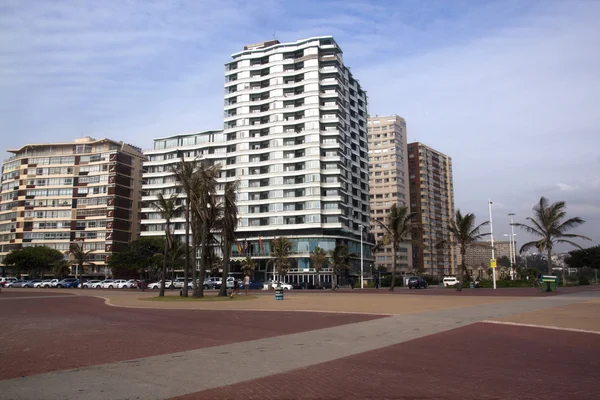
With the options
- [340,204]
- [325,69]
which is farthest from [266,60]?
[340,204]

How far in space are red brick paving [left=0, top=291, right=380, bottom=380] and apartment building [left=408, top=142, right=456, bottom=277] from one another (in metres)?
129

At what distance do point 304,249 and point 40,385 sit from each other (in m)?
81.4

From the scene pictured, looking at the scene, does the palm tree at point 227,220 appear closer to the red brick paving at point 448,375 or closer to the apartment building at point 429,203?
the red brick paving at point 448,375

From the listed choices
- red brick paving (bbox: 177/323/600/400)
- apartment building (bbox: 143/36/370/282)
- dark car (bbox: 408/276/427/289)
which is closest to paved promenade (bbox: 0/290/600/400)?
red brick paving (bbox: 177/323/600/400)

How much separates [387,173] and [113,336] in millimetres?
130428

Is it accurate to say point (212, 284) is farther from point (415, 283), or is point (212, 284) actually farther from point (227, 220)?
point (227, 220)

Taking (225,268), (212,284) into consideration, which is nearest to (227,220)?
(225,268)

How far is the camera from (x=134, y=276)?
108125mm

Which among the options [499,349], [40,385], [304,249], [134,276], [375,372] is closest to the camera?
[40,385]

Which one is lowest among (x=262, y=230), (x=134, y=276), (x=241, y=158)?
(x=134, y=276)

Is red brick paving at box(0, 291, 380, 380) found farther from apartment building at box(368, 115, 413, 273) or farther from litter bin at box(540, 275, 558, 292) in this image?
apartment building at box(368, 115, 413, 273)

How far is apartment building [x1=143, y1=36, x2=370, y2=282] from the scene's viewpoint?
90.0 m

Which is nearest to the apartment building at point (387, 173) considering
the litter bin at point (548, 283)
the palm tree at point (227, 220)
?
the litter bin at point (548, 283)

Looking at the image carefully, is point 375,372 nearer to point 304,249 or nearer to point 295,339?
point 295,339
